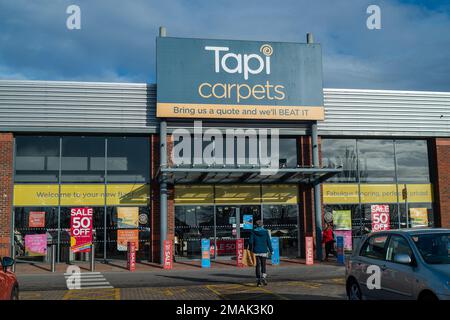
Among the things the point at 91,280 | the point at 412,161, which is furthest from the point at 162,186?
the point at 412,161

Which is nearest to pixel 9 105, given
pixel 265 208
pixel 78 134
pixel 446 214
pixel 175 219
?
pixel 78 134

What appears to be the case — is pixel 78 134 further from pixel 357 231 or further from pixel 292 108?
pixel 357 231

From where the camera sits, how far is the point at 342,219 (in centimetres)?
Answer: 2164

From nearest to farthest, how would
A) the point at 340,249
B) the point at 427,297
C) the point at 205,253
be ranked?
1. the point at 427,297
2. the point at 205,253
3. the point at 340,249

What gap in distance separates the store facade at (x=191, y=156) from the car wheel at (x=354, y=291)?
9062mm

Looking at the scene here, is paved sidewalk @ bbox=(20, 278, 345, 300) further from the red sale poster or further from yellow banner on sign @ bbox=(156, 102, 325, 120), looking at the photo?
yellow banner on sign @ bbox=(156, 102, 325, 120)

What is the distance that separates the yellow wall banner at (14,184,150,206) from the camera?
773 inches

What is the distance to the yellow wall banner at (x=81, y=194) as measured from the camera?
64.4ft

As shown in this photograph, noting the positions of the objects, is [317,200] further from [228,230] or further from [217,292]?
[217,292]

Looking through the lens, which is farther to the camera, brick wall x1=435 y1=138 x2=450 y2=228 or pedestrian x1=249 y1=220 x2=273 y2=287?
brick wall x1=435 y1=138 x2=450 y2=228

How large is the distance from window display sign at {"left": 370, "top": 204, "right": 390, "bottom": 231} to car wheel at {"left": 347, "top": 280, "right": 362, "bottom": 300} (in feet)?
42.0

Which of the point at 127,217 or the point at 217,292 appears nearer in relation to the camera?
the point at 217,292

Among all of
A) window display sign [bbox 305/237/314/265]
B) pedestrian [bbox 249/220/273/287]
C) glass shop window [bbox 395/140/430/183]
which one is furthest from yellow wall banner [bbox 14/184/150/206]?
glass shop window [bbox 395/140/430/183]

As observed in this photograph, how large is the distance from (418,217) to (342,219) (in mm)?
3632
